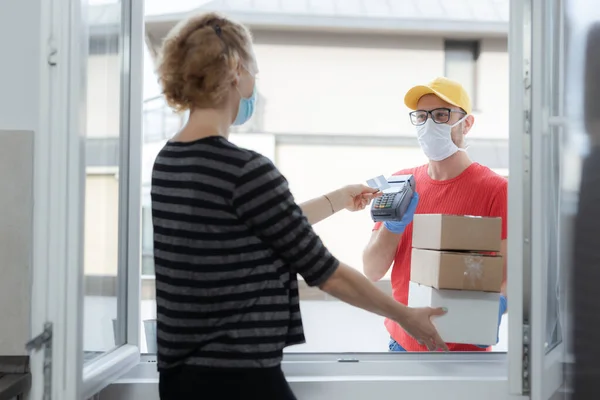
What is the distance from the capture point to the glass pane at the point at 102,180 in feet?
Result: 4.57

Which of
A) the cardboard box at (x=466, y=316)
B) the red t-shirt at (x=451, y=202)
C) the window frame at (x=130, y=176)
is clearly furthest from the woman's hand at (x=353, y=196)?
the window frame at (x=130, y=176)

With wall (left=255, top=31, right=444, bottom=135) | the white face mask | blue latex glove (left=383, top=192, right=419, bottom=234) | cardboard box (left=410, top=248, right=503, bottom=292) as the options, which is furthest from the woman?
wall (left=255, top=31, right=444, bottom=135)

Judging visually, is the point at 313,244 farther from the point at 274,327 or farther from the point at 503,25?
the point at 503,25

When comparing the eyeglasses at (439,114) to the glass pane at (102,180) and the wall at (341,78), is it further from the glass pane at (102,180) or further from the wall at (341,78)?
the wall at (341,78)

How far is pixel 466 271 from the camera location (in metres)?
1.64

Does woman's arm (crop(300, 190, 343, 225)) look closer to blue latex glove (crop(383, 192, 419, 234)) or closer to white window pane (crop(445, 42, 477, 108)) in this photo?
blue latex glove (crop(383, 192, 419, 234))

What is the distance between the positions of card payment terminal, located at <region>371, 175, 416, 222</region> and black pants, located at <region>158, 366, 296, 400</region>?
0.87m

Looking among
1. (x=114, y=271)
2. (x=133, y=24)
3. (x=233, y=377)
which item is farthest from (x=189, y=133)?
(x=133, y=24)

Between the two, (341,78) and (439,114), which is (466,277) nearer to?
(439,114)

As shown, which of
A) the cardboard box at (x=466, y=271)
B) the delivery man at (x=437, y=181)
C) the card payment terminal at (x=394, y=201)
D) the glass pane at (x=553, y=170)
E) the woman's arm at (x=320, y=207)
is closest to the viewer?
the glass pane at (x=553, y=170)

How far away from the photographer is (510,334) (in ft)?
4.65

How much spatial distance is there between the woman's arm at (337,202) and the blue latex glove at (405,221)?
0.14 meters

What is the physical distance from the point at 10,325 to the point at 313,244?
75cm

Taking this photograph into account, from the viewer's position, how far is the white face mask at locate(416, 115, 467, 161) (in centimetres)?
214
